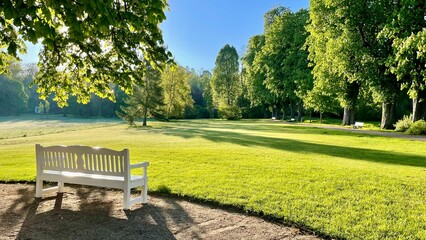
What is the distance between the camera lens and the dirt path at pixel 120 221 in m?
5.18

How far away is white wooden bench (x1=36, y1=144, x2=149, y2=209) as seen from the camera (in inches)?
244

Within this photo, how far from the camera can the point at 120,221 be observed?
5801mm

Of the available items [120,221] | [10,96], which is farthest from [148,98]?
[10,96]

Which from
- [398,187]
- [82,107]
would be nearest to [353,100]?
[398,187]

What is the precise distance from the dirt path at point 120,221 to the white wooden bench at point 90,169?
461mm

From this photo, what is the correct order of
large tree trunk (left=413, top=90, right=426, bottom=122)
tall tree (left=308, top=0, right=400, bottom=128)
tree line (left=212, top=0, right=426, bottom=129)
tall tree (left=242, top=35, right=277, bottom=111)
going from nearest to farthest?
1. tree line (left=212, top=0, right=426, bottom=129)
2. large tree trunk (left=413, top=90, right=426, bottom=122)
3. tall tree (left=308, top=0, right=400, bottom=128)
4. tall tree (left=242, top=35, right=277, bottom=111)

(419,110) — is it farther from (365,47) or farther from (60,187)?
(60,187)

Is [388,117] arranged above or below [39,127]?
above

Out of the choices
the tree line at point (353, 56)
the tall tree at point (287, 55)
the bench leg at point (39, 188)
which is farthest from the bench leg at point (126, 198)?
the tall tree at point (287, 55)

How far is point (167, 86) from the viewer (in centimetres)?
6219

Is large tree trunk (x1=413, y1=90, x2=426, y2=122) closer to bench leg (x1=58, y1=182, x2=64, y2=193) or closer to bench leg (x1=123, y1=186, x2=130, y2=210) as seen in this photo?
bench leg (x1=123, y1=186, x2=130, y2=210)

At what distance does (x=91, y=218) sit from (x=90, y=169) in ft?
3.18

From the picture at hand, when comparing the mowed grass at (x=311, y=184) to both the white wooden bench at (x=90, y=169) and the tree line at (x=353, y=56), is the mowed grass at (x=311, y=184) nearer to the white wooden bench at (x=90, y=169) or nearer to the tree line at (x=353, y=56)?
the white wooden bench at (x=90, y=169)

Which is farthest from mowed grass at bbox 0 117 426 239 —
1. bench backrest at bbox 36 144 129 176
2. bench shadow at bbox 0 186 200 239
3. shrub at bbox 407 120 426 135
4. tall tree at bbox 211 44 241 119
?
tall tree at bbox 211 44 241 119
